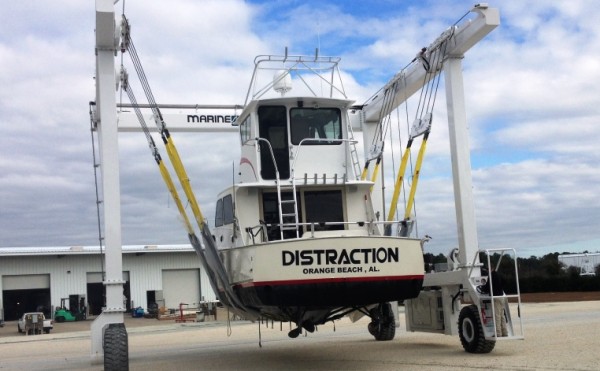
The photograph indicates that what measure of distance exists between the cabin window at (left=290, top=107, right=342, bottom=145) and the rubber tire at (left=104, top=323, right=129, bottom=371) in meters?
4.61

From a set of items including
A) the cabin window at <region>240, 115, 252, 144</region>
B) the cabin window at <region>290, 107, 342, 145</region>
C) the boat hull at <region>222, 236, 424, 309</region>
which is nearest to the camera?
the boat hull at <region>222, 236, 424, 309</region>

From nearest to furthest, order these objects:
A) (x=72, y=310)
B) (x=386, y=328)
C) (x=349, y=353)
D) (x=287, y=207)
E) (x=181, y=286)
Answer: (x=287, y=207)
(x=349, y=353)
(x=386, y=328)
(x=72, y=310)
(x=181, y=286)

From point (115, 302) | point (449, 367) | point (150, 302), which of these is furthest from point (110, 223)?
point (150, 302)

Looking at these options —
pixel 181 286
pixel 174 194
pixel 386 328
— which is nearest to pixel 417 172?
pixel 174 194

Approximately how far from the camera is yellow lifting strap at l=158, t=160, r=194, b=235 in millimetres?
12953

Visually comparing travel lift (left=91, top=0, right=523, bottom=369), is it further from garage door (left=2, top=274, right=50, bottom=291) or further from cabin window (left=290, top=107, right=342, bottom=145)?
garage door (left=2, top=274, right=50, bottom=291)

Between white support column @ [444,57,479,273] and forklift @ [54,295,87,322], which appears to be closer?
white support column @ [444,57,479,273]

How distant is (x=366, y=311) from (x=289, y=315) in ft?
5.87

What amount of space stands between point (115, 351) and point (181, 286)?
39246mm

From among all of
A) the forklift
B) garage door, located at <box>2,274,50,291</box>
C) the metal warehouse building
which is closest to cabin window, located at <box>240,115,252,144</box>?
the metal warehouse building

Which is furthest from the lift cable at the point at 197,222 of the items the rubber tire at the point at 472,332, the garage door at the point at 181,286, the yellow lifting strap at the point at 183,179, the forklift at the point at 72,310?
the garage door at the point at 181,286

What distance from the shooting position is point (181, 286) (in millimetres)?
49844

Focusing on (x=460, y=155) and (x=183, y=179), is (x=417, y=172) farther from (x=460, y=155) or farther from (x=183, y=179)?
(x=183, y=179)

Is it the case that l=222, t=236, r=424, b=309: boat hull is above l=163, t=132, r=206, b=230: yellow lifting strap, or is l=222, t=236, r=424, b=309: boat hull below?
below
